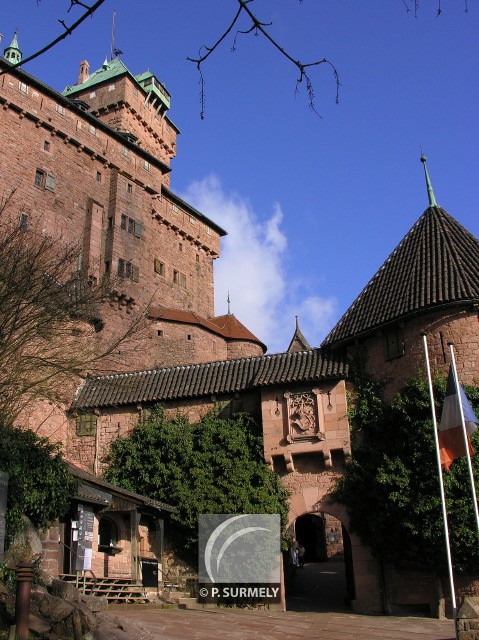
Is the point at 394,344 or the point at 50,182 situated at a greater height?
the point at 50,182

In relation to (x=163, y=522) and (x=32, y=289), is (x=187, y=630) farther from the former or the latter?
(x=32, y=289)

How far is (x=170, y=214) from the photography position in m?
41.4

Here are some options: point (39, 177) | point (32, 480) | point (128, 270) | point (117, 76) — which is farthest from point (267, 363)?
point (117, 76)

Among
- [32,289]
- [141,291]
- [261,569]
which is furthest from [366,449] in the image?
[141,291]

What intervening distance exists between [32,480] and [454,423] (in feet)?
28.8

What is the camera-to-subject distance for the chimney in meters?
47.9

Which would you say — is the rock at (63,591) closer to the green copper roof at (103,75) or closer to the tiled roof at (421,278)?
the tiled roof at (421,278)

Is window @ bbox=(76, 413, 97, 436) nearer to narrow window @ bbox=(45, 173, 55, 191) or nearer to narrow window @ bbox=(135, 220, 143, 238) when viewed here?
narrow window @ bbox=(45, 173, 55, 191)

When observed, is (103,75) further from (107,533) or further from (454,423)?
(454,423)

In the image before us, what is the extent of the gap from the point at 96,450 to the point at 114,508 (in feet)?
11.6

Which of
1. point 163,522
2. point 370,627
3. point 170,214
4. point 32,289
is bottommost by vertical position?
point 370,627

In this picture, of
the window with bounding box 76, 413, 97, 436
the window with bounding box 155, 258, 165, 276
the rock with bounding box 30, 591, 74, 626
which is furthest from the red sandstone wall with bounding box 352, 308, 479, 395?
the window with bounding box 155, 258, 165, 276

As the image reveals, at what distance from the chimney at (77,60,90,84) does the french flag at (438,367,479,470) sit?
41950 millimetres

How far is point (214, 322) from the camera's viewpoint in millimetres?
42500
